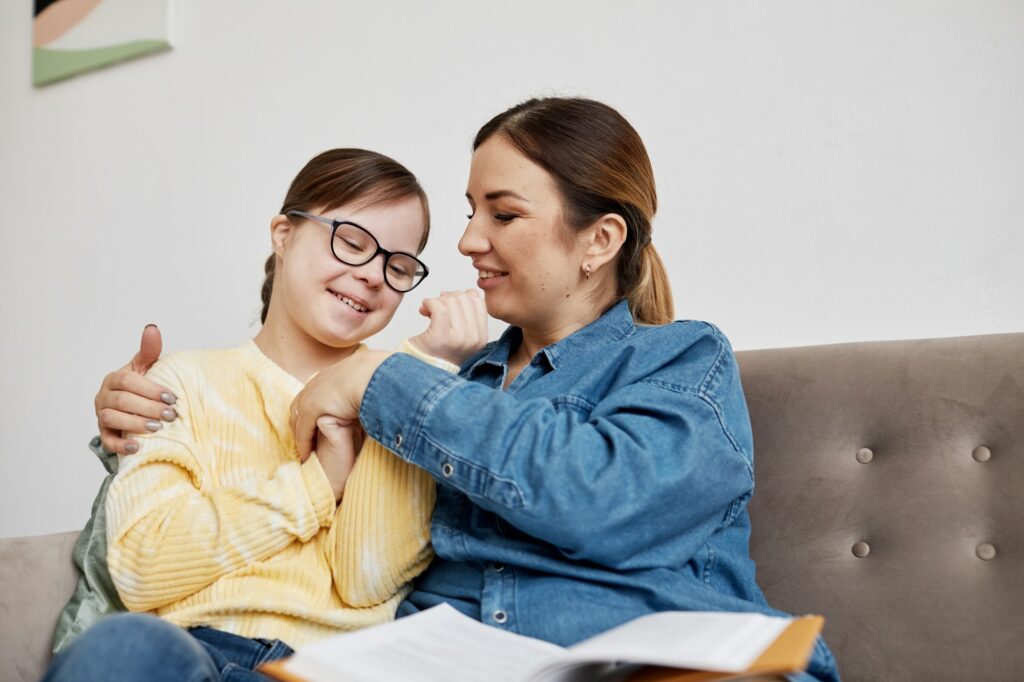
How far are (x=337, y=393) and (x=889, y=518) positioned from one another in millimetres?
785

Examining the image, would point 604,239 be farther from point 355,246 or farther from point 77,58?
point 77,58

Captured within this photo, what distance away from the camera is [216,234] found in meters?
2.35

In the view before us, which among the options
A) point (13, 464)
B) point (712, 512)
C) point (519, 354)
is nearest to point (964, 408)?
point (712, 512)

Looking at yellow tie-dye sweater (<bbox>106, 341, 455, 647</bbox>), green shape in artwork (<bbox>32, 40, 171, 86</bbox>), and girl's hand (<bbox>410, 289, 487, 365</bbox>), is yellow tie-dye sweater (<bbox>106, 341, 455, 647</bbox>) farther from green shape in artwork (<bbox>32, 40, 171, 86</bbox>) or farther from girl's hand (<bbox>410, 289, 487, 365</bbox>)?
green shape in artwork (<bbox>32, 40, 171, 86</bbox>)

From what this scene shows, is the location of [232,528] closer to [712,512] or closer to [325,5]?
[712,512]

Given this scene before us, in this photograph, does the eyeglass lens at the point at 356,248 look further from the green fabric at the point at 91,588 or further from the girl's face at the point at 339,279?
the green fabric at the point at 91,588

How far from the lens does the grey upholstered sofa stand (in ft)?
3.91

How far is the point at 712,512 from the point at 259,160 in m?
1.64

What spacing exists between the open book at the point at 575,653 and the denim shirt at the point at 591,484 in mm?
128

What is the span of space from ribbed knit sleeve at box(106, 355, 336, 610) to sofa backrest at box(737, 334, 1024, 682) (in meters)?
0.67

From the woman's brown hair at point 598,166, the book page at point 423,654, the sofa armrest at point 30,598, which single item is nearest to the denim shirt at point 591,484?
the book page at point 423,654

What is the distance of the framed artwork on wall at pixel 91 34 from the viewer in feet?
8.14

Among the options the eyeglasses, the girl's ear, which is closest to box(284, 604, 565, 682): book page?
the eyeglasses

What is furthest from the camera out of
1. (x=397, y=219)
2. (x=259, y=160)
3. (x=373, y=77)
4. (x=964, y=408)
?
(x=259, y=160)
